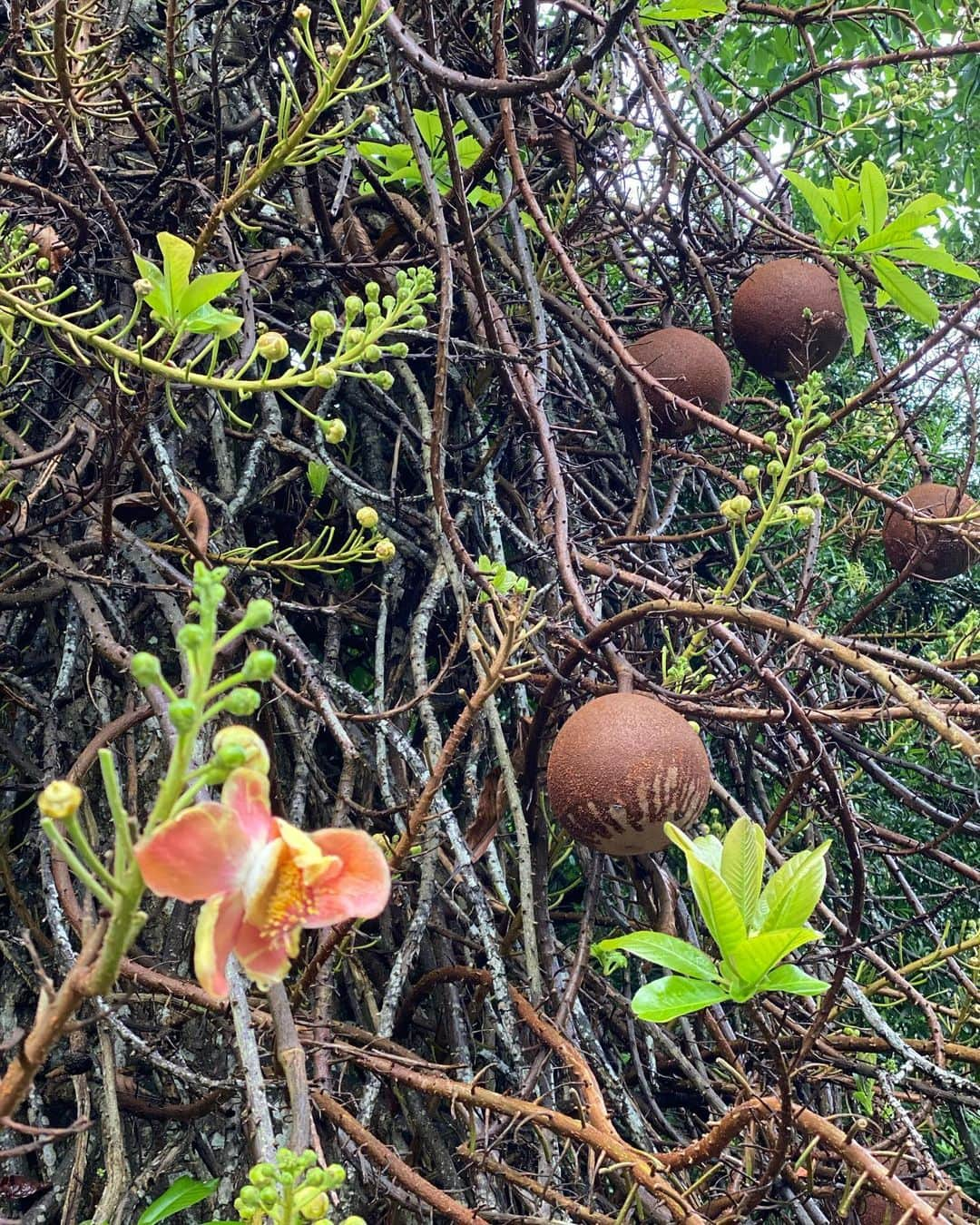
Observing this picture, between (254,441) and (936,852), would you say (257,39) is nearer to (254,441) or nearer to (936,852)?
(254,441)

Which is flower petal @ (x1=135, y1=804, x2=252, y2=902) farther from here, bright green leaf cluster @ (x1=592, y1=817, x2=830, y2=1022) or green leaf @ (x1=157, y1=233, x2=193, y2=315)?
green leaf @ (x1=157, y1=233, x2=193, y2=315)

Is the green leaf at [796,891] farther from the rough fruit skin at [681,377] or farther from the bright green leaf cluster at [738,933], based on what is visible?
the rough fruit skin at [681,377]

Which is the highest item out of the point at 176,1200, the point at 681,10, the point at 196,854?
the point at 681,10

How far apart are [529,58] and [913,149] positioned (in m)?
1.39

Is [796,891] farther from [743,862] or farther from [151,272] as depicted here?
[151,272]

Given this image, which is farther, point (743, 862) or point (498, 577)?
point (498, 577)

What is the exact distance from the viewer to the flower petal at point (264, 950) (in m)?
0.43

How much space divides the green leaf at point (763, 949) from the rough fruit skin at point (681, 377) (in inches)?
34.8

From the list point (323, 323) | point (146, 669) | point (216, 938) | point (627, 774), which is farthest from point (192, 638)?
point (627, 774)

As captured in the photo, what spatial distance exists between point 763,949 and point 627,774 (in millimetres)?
242

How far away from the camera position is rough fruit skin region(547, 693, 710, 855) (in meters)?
0.93

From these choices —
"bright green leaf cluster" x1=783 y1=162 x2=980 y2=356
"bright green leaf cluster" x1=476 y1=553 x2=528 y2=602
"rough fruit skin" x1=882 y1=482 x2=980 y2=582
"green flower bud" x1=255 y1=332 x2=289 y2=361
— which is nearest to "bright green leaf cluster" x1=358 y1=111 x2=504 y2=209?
"bright green leaf cluster" x1=783 y1=162 x2=980 y2=356

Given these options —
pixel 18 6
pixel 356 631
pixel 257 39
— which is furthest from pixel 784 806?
pixel 257 39

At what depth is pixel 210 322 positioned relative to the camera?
0.79 meters
